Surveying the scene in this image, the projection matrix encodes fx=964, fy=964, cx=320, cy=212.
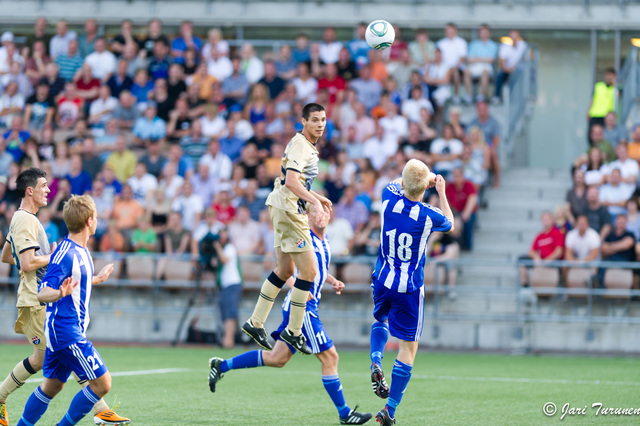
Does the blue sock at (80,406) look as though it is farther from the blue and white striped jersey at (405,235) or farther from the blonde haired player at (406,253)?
the blue and white striped jersey at (405,235)

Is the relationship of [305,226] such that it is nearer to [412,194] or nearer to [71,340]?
[412,194]

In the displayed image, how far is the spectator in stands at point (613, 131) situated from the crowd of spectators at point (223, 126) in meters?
1.67

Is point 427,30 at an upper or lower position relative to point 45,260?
Result: upper

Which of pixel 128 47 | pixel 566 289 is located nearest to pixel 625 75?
pixel 566 289

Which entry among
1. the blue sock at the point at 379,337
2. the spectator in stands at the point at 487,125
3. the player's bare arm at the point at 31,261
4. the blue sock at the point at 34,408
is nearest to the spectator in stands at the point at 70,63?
the spectator in stands at the point at 487,125

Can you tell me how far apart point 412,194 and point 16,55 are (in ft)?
51.8

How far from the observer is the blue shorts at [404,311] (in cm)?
838

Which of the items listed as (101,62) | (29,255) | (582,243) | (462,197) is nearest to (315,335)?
(29,255)

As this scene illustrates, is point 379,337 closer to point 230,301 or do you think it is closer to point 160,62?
point 230,301

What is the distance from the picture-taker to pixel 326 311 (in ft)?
55.4

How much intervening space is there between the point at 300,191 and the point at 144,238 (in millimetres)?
9929

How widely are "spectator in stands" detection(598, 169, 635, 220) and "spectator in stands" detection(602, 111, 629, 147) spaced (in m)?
1.39

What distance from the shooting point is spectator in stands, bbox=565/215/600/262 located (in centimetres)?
1617

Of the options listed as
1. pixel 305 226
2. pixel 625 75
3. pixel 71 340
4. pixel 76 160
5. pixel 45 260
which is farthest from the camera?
pixel 625 75
